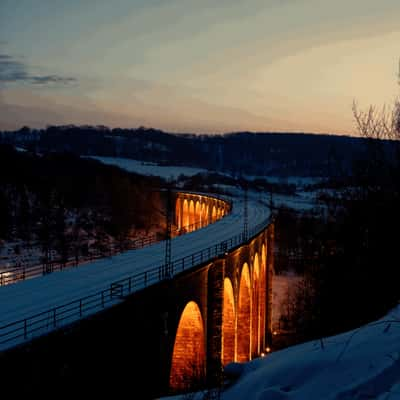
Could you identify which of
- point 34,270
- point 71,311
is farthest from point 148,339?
point 34,270

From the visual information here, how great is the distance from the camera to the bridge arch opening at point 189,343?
19.2 meters

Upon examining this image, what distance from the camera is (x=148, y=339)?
48.8 feet

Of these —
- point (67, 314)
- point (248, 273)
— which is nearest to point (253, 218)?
point (248, 273)

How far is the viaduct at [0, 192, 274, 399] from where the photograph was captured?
10578 millimetres

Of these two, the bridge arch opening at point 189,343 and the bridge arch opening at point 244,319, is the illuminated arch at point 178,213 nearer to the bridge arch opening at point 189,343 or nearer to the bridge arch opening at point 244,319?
the bridge arch opening at point 244,319

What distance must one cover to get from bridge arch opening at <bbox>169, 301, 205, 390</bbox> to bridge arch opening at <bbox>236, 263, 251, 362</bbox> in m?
8.20

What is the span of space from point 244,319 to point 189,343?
10.8m

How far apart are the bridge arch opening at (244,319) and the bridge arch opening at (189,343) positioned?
820 centimetres

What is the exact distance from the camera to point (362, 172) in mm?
17172

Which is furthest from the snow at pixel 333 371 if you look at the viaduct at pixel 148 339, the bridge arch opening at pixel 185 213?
the bridge arch opening at pixel 185 213

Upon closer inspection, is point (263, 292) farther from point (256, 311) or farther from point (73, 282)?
point (73, 282)

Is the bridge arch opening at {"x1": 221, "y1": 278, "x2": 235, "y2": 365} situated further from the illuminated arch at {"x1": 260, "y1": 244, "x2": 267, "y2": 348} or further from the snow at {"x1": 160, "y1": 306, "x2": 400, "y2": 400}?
the snow at {"x1": 160, "y1": 306, "x2": 400, "y2": 400}

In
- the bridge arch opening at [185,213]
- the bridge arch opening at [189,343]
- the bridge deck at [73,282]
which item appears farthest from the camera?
the bridge arch opening at [185,213]

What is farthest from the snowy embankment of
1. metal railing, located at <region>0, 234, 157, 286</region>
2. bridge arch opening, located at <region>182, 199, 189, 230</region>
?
bridge arch opening, located at <region>182, 199, 189, 230</region>
